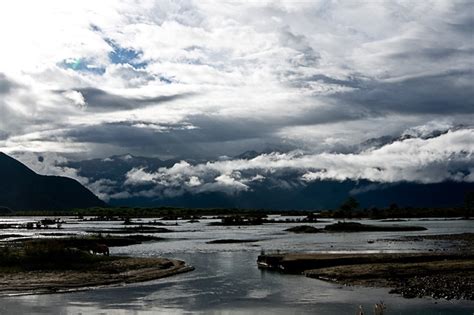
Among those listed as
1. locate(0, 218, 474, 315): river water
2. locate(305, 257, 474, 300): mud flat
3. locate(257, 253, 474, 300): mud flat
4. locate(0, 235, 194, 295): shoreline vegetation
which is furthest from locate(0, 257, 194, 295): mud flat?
locate(305, 257, 474, 300): mud flat

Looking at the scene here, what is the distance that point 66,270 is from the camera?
62844mm

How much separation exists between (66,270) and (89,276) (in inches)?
220

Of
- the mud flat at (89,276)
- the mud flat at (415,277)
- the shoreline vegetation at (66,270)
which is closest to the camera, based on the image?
the mud flat at (415,277)

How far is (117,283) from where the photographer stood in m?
56.0

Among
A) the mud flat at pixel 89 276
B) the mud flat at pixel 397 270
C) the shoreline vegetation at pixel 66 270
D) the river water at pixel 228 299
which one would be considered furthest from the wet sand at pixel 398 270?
the shoreline vegetation at pixel 66 270

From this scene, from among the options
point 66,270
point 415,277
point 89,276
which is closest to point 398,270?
point 415,277

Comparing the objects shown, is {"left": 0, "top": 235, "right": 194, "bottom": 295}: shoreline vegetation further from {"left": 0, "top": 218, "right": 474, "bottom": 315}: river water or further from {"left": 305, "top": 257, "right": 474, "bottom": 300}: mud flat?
{"left": 305, "top": 257, "right": 474, "bottom": 300}: mud flat

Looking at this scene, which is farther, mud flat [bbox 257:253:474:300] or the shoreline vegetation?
the shoreline vegetation

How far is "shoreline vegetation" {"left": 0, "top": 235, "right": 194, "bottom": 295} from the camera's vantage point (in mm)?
53625

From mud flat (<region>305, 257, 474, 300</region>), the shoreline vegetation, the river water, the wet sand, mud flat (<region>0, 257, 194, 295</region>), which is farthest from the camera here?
the shoreline vegetation

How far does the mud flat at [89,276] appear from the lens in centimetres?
5256

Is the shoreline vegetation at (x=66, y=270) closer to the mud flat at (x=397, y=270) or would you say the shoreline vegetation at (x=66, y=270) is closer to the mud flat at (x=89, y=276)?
the mud flat at (x=89, y=276)

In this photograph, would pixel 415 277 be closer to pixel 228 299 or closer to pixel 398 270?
pixel 398 270

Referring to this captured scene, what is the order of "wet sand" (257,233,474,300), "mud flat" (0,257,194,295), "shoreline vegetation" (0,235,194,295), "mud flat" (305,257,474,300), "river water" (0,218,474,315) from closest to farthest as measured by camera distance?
"river water" (0,218,474,315) → "mud flat" (305,257,474,300) → "wet sand" (257,233,474,300) → "mud flat" (0,257,194,295) → "shoreline vegetation" (0,235,194,295)
